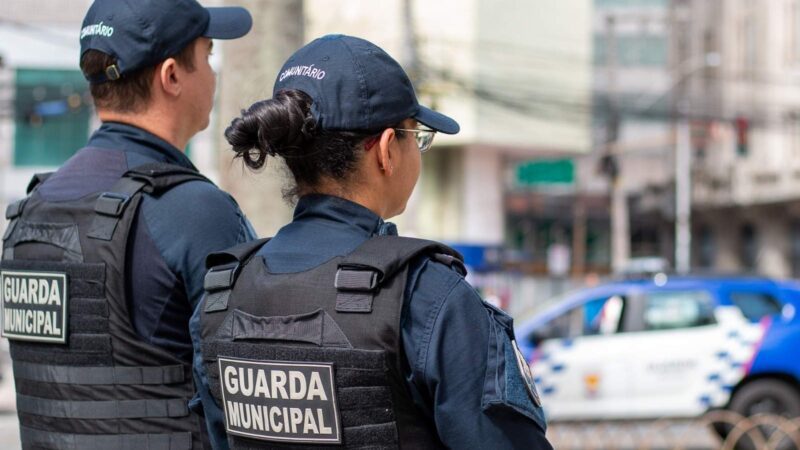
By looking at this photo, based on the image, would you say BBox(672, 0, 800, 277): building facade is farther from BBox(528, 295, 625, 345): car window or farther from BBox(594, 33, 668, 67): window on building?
BBox(528, 295, 625, 345): car window

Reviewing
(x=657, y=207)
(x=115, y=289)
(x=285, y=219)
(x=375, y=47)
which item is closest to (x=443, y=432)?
(x=375, y=47)

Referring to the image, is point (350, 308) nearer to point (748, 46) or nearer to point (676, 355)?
point (676, 355)

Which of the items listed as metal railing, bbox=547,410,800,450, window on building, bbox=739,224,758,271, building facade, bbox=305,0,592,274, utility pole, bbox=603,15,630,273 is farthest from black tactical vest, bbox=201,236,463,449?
window on building, bbox=739,224,758,271

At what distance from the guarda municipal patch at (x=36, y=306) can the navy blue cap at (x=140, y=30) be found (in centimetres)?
47

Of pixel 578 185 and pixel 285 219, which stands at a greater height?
pixel 285 219

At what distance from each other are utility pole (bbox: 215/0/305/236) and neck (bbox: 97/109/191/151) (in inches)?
63.8

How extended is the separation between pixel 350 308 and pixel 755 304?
9996 mm

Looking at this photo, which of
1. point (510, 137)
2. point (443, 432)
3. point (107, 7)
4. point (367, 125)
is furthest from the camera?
point (510, 137)

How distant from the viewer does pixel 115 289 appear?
2.26m

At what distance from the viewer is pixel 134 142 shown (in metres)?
2.49

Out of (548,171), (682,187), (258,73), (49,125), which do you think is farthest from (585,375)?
(682,187)

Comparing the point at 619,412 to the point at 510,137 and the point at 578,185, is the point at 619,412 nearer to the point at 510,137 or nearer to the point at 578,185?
the point at 510,137

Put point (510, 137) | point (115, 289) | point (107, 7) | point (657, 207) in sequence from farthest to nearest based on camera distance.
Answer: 1. point (657, 207)
2. point (510, 137)
3. point (107, 7)
4. point (115, 289)

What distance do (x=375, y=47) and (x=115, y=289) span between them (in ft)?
2.54
